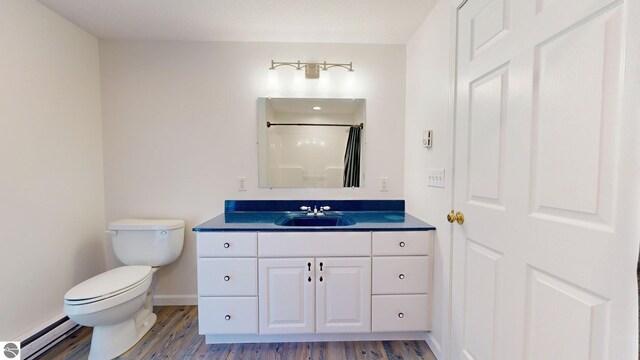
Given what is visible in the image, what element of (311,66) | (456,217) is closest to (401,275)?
(456,217)

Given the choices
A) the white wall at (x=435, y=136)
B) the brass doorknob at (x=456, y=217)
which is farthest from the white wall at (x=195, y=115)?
the brass doorknob at (x=456, y=217)

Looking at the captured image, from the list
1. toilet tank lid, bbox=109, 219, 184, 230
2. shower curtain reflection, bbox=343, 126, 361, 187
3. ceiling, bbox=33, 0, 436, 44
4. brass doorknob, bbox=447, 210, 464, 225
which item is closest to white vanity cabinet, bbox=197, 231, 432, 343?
brass doorknob, bbox=447, 210, 464, 225

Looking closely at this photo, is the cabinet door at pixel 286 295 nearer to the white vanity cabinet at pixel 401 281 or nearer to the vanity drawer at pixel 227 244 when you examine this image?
the vanity drawer at pixel 227 244

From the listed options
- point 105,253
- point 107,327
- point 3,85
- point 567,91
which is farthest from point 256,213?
point 567,91

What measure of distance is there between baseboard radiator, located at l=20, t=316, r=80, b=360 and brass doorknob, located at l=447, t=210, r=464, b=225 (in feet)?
8.47

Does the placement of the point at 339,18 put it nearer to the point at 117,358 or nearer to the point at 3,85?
the point at 3,85

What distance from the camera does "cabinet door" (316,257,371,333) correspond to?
5.10 ft

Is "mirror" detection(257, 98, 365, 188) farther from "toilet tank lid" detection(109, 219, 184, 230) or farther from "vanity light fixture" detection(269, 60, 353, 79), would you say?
"toilet tank lid" detection(109, 219, 184, 230)

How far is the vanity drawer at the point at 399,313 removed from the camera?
5.16 ft

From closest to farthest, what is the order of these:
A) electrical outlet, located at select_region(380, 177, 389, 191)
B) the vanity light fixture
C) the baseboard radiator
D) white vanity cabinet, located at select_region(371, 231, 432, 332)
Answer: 1. the baseboard radiator
2. white vanity cabinet, located at select_region(371, 231, 432, 332)
3. the vanity light fixture
4. electrical outlet, located at select_region(380, 177, 389, 191)

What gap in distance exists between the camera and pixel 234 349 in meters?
1.58

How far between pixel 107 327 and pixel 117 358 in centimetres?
20

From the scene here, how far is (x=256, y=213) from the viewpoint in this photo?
6.54 feet

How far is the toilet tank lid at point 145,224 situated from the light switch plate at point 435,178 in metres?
1.87
